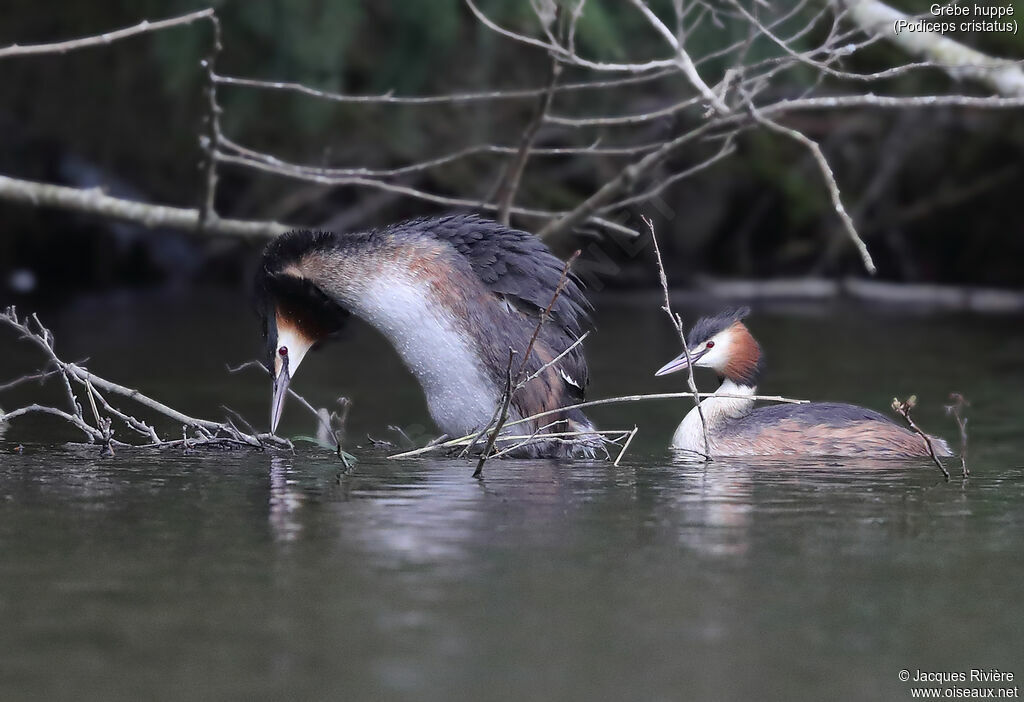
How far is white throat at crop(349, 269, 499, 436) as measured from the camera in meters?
5.77

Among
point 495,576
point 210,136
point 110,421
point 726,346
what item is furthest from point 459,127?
point 495,576

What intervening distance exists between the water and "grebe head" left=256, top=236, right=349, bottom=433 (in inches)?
25.8

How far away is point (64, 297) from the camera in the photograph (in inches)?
637

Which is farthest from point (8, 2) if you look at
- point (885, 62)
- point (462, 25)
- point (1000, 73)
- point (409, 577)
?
point (409, 577)

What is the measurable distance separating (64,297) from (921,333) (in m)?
8.48

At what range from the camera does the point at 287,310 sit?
246 inches

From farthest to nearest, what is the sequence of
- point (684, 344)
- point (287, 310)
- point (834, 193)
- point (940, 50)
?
point (940, 50), point (287, 310), point (684, 344), point (834, 193)

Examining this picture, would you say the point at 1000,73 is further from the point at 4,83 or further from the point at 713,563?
the point at 4,83

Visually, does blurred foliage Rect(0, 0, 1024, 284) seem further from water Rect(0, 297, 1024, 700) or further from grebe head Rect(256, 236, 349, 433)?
water Rect(0, 297, 1024, 700)

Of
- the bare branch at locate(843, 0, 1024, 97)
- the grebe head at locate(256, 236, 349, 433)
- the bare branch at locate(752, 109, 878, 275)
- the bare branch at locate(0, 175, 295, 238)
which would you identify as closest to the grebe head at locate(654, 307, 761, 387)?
the bare branch at locate(843, 0, 1024, 97)

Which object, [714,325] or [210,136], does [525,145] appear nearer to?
[714,325]

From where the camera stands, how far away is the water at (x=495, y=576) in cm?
287

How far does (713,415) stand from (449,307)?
1528mm

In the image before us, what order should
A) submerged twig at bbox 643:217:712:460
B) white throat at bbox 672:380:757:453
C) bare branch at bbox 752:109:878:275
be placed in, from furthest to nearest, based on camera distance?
white throat at bbox 672:380:757:453, submerged twig at bbox 643:217:712:460, bare branch at bbox 752:109:878:275
